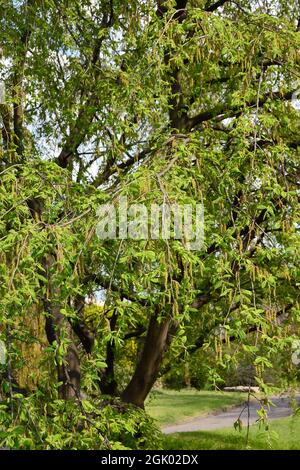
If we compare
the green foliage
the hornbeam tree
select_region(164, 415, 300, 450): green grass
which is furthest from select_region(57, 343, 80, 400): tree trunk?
select_region(164, 415, 300, 450): green grass

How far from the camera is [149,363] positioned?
520 centimetres

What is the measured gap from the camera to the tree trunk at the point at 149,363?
199 inches

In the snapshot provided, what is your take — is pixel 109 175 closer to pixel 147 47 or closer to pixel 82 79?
pixel 82 79

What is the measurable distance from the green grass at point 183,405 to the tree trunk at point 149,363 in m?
7.60

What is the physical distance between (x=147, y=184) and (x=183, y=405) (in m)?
13.5

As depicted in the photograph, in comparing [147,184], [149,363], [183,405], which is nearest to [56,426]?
[147,184]

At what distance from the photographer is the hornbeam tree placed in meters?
2.75

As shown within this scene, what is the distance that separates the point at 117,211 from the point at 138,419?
1586 mm

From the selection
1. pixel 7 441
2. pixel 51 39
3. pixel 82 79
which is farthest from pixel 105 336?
pixel 51 39

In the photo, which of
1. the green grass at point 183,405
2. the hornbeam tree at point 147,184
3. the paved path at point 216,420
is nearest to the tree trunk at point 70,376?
the hornbeam tree at point 147,184

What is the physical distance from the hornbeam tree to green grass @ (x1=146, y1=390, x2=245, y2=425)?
7.67m

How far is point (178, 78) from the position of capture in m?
4.87

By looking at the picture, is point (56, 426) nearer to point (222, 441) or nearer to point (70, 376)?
point (70, 376)

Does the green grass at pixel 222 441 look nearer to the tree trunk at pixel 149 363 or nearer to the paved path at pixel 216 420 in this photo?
the paved path at pixel 216 420
